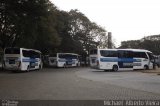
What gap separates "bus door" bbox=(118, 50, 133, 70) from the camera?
38844 mm

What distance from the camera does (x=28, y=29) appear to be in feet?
123

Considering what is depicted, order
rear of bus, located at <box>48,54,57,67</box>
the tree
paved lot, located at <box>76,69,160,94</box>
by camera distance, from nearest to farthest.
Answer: paved lot, located at <box>76,69,160,94</box> → the tree → rear of bus, located at <box>48,54,57,67</box>

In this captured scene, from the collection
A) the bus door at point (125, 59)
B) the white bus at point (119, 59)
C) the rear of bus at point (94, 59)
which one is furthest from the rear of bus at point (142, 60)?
the rear of bus at point (94, 59)

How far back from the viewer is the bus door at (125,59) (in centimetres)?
3884

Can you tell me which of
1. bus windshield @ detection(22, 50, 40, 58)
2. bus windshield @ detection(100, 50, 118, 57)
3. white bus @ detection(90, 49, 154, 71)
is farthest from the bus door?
bus windshield @ detection(22, 50, 40, 58)

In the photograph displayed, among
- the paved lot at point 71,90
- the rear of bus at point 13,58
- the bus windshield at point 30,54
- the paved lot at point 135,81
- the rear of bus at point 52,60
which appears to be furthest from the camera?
the rear of bus at point 52,60

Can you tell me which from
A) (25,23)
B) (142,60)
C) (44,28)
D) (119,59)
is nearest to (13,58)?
(25,23)

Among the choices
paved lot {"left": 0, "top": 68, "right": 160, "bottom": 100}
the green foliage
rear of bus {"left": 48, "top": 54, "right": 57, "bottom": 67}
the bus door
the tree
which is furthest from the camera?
rear of bus {"left": 48, "top": 54, "right": 57, "bottom": 67}

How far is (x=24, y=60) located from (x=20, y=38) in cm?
801

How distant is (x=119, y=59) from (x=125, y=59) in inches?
39.0

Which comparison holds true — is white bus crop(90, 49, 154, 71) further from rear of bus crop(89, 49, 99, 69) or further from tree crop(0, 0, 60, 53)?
tree crop(0, 0, 60, 53)

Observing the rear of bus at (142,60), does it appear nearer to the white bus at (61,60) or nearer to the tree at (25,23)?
the tree at (25,23)

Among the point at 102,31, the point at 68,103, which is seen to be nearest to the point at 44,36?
the point at 102,31

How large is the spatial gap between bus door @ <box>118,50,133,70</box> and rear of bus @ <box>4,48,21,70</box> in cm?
1230
